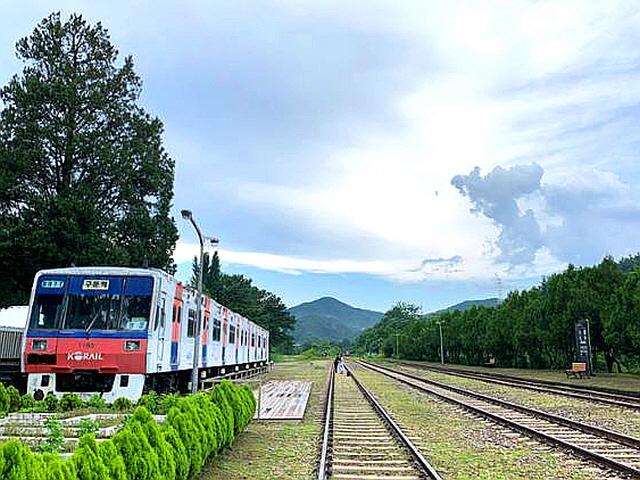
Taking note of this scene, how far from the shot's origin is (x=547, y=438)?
10.8 meters

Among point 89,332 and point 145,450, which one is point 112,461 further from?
point 89,332

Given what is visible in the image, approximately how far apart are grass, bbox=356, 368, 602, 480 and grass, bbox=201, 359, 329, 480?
1.72m

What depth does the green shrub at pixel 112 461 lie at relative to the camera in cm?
472

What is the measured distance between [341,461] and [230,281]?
63.4m

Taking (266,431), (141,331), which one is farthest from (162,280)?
(266,431)

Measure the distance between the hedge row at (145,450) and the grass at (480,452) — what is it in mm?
2866

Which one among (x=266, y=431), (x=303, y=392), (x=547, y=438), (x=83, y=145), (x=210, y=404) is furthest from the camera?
(x=83, y=145)

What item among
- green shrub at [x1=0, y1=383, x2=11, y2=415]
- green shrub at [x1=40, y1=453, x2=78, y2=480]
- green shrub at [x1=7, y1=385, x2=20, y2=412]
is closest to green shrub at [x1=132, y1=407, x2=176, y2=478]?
green shrub at [x1=40, y1=453, x2=78, y2=480]

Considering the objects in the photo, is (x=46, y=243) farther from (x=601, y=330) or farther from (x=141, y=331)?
(x=601, y=330)

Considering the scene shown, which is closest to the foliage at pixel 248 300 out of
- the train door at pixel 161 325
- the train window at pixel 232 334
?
the train window at pixel 232 334

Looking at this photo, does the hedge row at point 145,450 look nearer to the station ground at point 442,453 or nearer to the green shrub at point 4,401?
the station ground at point 442,453

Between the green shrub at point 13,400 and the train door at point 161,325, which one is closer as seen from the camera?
the green shrub at point 13,400

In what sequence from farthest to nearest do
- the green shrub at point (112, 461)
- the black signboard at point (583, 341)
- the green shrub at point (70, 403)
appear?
1. the black signboard at point (583, 341)
2. the green shrub at point (70, 403)
3. the green shrub at point (112, 461)

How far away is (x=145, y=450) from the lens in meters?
5.36
